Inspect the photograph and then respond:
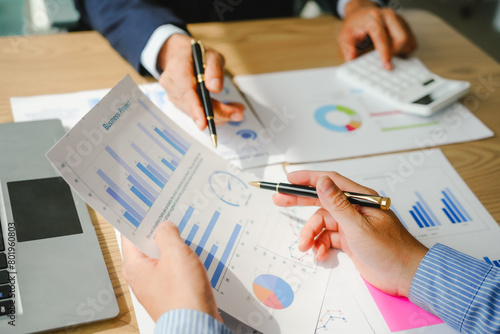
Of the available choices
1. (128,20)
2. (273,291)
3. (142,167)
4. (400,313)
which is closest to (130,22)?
(128,20)

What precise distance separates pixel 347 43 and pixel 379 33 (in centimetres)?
9

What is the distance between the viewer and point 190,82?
95 centimetres

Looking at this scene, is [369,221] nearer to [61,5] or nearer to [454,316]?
[454,316]

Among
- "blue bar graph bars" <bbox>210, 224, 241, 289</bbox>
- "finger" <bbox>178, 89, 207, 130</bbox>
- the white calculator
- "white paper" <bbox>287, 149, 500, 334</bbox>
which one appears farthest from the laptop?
the white calculator

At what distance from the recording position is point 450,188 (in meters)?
0.89

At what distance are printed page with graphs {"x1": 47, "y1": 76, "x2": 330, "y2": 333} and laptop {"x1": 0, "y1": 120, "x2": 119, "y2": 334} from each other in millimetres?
96

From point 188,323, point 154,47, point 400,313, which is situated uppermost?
point 154,47

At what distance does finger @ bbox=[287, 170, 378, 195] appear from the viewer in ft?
2.46

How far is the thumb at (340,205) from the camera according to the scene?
2.27 ft

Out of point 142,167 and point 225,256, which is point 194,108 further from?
point 225,256

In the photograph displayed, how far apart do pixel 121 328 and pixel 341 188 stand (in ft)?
1.32

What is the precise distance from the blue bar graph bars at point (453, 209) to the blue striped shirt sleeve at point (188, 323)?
1.63 feet

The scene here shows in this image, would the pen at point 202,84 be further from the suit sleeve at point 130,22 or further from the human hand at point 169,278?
the human hand at point 169,278

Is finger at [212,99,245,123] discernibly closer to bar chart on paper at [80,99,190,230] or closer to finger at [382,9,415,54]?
bar chart on paper at [80,99,190,230]
